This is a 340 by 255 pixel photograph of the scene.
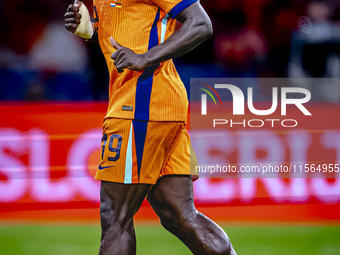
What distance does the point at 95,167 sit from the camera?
14.4 ft

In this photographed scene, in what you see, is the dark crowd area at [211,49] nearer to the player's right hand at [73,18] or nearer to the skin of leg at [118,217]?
the player's right hand at [73,18]

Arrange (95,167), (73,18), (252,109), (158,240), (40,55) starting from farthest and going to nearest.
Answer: (40,55) < (252,109) < (95,167) < (158,240) < (73,18)

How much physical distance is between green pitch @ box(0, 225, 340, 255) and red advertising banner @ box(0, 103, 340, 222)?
0.30m

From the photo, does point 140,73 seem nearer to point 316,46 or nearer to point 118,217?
point 118,217

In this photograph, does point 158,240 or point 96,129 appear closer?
point 158,240

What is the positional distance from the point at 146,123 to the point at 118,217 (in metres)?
0.40

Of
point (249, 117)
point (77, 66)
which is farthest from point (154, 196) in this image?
point (77, 66)

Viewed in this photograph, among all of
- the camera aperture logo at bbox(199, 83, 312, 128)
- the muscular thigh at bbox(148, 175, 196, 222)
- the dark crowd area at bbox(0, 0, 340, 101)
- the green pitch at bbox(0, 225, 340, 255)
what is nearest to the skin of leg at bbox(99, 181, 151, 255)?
the muscular thigh at bbox(148, 175, 196, 222)

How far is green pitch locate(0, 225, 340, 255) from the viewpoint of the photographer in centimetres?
324

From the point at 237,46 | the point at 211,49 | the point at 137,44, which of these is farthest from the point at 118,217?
the point at 237,46

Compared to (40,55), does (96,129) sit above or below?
below

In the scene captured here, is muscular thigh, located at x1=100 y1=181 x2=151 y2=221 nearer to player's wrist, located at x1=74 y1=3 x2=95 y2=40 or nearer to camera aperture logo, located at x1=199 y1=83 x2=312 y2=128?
player's wrist, located at x1=74 y1=3 x2=95 y2=40

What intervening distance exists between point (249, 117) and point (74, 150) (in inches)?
68.6

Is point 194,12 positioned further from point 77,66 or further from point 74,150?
point 77,66
